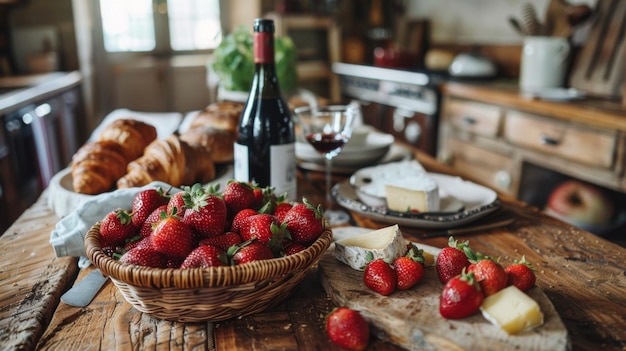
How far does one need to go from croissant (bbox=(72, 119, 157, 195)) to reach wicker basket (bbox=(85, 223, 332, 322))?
425 millimetres

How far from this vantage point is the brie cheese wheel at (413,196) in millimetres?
1133

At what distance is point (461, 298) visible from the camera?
69cm

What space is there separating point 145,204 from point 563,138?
206 cm

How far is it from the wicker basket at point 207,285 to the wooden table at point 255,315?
0.03 m

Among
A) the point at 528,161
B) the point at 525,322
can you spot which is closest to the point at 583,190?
the point at 528,161

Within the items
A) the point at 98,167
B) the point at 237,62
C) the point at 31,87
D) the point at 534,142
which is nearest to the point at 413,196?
the point at 98,167

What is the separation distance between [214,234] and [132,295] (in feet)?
0.48

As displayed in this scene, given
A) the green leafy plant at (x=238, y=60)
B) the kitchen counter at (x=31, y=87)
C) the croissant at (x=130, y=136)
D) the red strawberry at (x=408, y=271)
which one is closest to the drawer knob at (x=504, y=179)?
the green leafy plant at (x=238, y=60)

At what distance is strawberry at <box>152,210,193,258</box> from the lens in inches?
28.8

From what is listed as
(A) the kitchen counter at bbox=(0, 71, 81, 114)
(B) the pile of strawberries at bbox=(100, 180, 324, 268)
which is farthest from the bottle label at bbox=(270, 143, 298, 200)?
(A) the kitchen counter at bbox=(0, 71, 81, 114)

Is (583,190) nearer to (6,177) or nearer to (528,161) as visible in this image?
(528,161)

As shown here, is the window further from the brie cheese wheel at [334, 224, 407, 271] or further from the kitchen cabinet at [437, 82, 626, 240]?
the brie cheese wheel at [334, 224, 407, 271]

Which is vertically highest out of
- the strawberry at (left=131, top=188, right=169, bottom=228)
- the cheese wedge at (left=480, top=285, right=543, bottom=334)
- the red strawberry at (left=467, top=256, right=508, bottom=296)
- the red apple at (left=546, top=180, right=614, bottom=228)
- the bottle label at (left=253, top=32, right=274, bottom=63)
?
the bottle label at (left=253, top=32, right=274, bottom=63)

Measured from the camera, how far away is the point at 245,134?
49.4 inches
